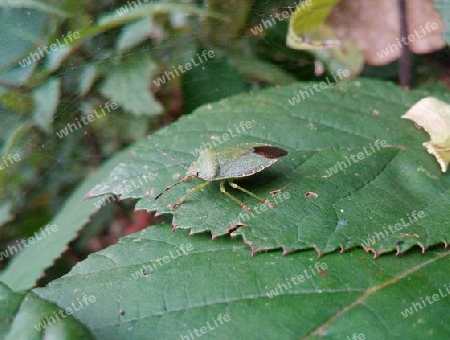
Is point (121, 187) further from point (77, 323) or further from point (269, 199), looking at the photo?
point (77, 323)

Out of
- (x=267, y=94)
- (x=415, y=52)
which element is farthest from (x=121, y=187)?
(x=415, y=52)

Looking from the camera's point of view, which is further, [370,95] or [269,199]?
[370,95]

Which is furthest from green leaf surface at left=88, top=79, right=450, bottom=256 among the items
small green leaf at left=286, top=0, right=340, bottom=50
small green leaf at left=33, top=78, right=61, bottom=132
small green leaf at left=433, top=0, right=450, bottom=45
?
small green leaf at left=33, top=78, right=61, bottom=132

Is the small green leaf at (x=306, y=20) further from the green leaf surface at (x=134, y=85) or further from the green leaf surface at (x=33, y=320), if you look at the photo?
the green leaf surface at (x=33, y=320)

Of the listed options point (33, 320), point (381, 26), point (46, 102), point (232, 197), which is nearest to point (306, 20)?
point (232, 197)

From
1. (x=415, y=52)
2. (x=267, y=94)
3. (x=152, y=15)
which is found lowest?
(x=415, y=52)

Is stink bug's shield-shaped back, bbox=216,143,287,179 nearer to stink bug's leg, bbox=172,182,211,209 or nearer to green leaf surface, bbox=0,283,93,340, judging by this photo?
stink bug's leg, bbox=172,182,211,209

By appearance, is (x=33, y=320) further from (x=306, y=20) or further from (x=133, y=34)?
(x=306, y=20)

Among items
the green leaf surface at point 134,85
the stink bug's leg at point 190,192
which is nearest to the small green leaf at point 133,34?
the green leaf surface at point 134,85
